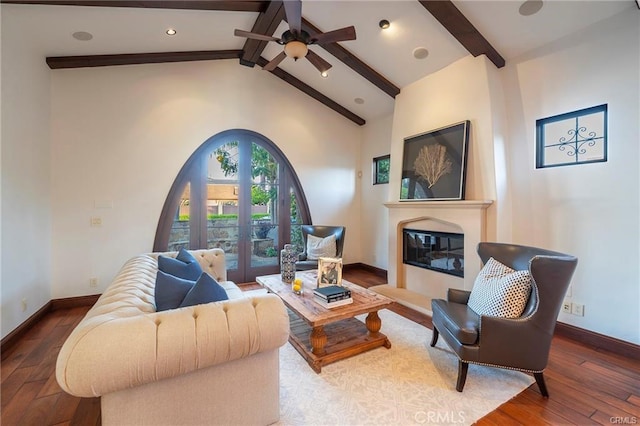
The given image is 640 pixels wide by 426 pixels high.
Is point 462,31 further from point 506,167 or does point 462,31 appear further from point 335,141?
point 335,141

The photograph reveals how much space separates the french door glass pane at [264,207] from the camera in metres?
4.90

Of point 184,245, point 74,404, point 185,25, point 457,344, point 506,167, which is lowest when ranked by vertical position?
point 74,404

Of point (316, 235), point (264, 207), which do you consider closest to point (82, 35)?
point (264, 207)

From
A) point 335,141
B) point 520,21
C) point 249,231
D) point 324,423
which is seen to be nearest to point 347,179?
point 335,141

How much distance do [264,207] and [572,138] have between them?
4248 millimetres

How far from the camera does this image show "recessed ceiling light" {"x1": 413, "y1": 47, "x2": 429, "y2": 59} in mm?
3623

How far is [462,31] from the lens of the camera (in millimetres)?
3141

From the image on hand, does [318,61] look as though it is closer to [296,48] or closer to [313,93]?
[296,48]

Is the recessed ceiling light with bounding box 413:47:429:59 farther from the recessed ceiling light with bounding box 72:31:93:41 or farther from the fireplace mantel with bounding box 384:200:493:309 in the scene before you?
the recessed ceiling light with bounding box 72:31:93:41

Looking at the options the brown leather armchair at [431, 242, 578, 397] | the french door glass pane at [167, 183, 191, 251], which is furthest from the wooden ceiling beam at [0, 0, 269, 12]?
the brown leather armchair at [431, 242, 578, 397]

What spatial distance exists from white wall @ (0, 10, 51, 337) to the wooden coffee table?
8.08 feet

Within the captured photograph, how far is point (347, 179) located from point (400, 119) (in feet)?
5.55

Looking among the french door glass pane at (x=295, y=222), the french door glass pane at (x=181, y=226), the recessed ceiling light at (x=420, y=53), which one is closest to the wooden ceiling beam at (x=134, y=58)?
the french door glass pane at (x=181, y=226)

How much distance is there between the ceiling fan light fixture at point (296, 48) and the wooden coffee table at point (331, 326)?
2.35m
